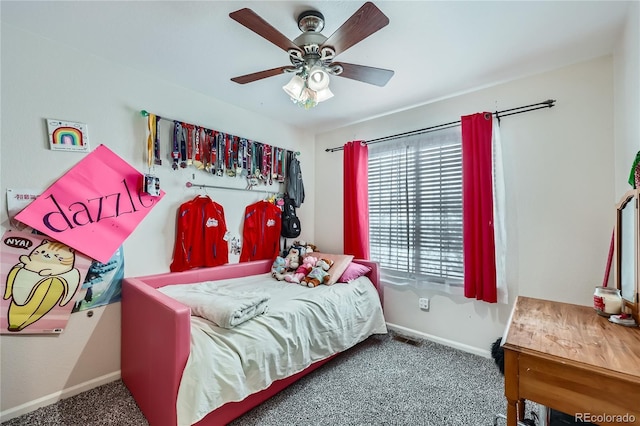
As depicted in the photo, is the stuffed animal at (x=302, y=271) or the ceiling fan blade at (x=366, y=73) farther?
the stuffed animal at (x=302, y=271)

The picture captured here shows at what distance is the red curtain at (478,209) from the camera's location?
2.28m

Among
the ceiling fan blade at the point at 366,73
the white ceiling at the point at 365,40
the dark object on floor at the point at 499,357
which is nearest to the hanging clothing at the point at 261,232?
the white ceiling at the point at 365,40

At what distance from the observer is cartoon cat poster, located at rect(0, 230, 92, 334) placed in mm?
1669

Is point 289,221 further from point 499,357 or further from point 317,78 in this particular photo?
point 499,357

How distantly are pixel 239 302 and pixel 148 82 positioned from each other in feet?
6.53

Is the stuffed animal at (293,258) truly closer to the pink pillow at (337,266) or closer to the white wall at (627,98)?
the pink pillow at (337,266)

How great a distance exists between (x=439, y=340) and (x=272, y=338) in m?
1.78

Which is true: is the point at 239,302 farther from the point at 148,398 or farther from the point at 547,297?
the point at 547,297

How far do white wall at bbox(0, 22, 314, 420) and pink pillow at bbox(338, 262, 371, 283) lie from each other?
1607 millimetres

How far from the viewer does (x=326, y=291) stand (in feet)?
7.66

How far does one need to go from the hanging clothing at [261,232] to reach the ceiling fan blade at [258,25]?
1837mm

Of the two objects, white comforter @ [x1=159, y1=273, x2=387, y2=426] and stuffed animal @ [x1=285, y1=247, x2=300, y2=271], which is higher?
stuffed animal @ [x1=285, y1=247, x2=300, y2=271]

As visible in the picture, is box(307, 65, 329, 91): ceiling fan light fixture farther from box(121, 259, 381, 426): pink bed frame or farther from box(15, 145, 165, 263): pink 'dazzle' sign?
box(15, 145, 165, 263): pink 'dazzle' sign

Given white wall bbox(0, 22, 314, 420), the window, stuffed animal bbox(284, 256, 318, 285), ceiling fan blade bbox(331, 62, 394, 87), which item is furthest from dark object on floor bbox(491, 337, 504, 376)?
white wall bbox(0, 22, 314, 420)
